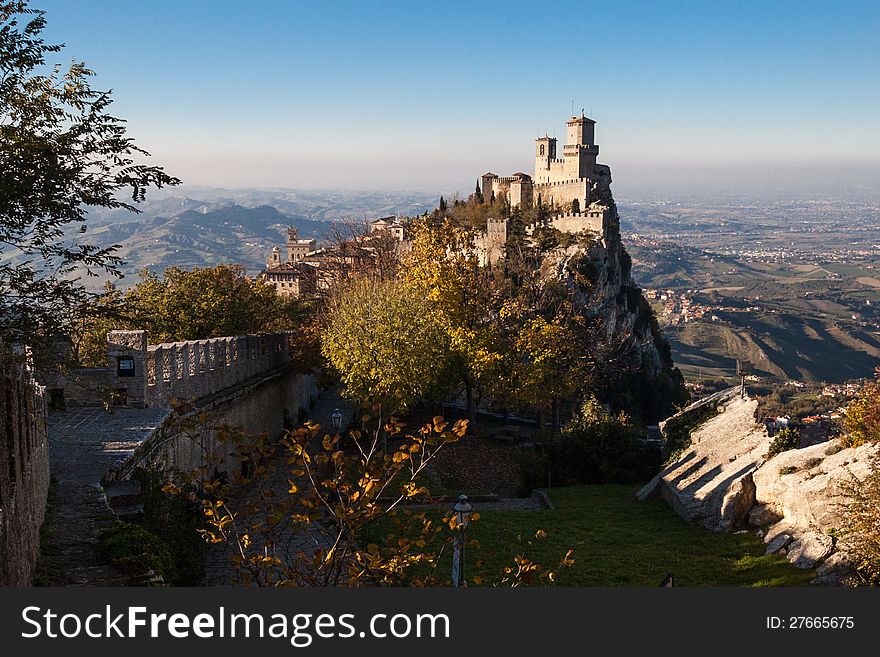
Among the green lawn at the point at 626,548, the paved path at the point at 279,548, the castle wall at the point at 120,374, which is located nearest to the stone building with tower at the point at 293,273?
the paved path at the point at 279,548

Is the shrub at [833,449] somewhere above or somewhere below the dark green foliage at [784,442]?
above

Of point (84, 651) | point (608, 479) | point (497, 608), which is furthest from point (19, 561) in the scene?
point (608, 479)

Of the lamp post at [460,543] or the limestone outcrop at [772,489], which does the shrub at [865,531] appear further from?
the lamp post at [460,543]

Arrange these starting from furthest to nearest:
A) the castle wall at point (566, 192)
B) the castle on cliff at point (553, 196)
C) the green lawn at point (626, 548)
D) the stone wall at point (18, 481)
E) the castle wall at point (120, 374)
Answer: the castle wall at point (566, 192) → the castle on cliff at point (553, 196) → the castle wall at point (120, 374) → the green lawn at point (626, 548) → the stone wall at point (18, 481)

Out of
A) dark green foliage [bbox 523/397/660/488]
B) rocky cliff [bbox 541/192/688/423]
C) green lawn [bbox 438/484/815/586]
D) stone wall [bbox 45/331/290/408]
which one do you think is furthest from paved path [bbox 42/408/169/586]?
rocky cliff [bbox 541/192/688/423]

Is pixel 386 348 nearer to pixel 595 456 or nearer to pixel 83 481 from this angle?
pixel 595 456

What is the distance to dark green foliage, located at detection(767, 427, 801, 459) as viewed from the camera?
14.5 m

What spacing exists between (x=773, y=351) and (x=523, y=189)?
33907 millimetres

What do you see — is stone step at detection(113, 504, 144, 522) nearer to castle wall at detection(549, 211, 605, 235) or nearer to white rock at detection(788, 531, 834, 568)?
white rock at detection(788, 531, 834, 568)

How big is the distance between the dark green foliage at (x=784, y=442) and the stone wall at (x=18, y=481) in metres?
12.0

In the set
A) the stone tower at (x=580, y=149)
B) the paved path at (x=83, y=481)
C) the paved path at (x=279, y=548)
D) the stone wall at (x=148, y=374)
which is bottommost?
the paved path at (x=279, y=548)

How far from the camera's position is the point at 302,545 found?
12.1m

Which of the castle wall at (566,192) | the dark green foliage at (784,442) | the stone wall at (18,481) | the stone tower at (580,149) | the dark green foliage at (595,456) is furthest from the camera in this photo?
the stone tower at (580,149)

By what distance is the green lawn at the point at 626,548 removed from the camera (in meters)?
11.0
